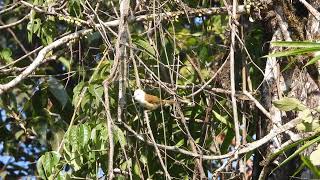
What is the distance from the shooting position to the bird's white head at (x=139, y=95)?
2346mm

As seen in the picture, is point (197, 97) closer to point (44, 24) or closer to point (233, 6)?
point (233, 6)

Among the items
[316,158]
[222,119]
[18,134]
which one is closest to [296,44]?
[316,158]

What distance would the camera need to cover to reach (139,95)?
7.77 feet

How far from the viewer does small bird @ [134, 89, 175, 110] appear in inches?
93.7

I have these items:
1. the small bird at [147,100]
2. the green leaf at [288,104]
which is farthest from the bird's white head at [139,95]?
the green leaf at [288,104]

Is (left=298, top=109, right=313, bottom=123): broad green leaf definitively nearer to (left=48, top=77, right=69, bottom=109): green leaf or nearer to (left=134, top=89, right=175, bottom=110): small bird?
(left=134, top=89, right=175, bottom=110): small bird

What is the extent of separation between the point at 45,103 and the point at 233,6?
0.98 metres

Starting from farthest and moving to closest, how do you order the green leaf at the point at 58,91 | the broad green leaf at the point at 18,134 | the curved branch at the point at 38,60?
the broad green leaf at the point at 18,134 < the green leaf at the point at 58,91 < the curved branch at the point at 38,60

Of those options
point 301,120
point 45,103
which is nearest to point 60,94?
point 45,103

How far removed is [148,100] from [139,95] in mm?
165

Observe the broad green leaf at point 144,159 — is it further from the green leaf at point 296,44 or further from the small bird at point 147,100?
the green leaf at point 296,44

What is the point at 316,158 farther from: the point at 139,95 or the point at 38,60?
the point at 38,60

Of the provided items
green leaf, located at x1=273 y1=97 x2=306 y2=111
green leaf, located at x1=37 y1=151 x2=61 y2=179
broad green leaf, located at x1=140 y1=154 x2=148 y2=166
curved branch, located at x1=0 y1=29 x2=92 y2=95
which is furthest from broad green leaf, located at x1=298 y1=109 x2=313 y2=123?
curved branch, located at x1=0 y1=29 x2=92 y2=95

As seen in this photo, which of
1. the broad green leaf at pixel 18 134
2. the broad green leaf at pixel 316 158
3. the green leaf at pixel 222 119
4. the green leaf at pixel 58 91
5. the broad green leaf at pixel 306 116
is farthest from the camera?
the broad green leaf at pixel 18 134
